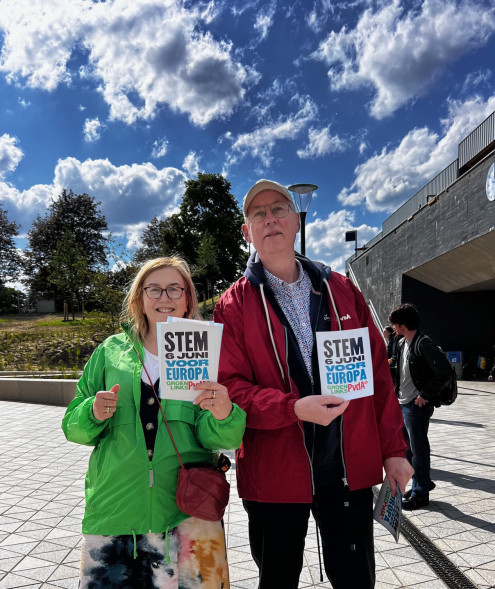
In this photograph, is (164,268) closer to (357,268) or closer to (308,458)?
(308,458)

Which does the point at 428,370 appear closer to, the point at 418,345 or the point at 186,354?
the point at 418,345

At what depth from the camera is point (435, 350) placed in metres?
4.51

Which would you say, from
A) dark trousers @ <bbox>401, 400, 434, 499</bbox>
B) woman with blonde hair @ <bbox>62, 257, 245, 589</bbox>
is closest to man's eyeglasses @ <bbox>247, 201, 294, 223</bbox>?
woman with blonde hair @ <bbox>62, 257, 245, 589</bbox>

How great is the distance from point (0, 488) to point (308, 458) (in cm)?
501

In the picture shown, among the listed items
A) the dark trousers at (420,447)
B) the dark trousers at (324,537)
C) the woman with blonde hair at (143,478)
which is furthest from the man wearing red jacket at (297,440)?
the dark trousers at (420,447)

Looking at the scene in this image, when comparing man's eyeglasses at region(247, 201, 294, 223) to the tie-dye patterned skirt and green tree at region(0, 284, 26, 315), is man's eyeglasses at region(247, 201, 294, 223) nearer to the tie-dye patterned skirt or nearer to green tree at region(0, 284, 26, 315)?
the tie-dye patterned skirt

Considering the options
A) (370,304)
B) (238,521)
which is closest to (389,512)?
(238,521)

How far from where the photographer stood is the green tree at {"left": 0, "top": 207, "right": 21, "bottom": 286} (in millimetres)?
46031

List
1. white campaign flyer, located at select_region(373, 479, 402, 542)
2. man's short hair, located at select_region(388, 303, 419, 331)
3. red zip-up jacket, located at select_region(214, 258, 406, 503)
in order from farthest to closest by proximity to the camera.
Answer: man's short hair, located at select_region(388, 303, 419, 331), white campaign flyer, located at select_region(373, 479, 402, 542), red zip-up jacket, located at select_region(214, 258, 406, 503)

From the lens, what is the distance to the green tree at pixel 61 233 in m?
44.6

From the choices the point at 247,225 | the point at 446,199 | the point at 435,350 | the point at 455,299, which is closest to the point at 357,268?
the point at 455,299

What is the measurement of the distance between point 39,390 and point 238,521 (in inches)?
376

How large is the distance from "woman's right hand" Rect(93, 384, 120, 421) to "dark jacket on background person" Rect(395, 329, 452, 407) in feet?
11.6

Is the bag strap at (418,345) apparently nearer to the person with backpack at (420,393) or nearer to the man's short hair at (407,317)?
the person with backpack at (420,393)
